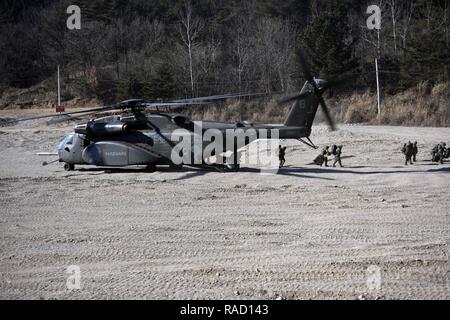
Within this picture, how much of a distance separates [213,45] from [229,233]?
132ft

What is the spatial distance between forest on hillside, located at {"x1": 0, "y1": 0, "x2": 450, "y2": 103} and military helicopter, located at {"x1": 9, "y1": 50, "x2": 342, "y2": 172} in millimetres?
20283

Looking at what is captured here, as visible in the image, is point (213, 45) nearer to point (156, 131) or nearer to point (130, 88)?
point (130, 88)

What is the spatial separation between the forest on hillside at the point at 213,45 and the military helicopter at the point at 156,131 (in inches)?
799

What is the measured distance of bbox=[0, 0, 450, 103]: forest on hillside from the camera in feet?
129

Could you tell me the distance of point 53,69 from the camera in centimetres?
5356

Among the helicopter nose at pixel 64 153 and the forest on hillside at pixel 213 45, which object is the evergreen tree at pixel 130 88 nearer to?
the forest on hillside at pixel 213 45

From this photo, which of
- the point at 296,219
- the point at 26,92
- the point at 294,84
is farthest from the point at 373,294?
the point at 26,92

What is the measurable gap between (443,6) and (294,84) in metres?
16.7

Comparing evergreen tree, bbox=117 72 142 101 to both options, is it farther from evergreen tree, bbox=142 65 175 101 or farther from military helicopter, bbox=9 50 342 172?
military helicopter, bbox=9 50 342 172

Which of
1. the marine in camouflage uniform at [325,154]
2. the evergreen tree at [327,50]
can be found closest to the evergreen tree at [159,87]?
the evergreen tree at [327,50]

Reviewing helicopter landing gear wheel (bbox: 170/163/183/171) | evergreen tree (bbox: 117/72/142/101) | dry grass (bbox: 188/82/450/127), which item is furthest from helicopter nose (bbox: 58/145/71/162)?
evergreen tree (bbox: 117/72/142/101)

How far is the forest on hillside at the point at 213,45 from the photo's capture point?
129ft

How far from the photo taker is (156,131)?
55.7 feet

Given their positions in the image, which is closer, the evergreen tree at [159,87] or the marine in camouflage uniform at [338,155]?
the marine in camouflage uniform at [338,155]
